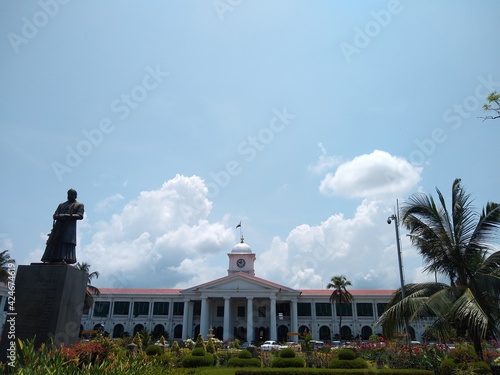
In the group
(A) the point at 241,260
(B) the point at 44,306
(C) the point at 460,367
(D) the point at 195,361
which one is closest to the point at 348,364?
(C) the point at 460,367

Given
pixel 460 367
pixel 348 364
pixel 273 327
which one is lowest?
pixel 348 364

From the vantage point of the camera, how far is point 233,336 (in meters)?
45.5

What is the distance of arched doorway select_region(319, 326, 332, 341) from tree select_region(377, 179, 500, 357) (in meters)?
37.6

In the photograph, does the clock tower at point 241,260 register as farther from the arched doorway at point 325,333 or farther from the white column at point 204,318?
the arched doorway at point 325,333

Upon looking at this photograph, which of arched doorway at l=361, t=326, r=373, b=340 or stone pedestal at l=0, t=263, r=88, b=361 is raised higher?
stone pedestal at l=0, t=263, r=88, b=361

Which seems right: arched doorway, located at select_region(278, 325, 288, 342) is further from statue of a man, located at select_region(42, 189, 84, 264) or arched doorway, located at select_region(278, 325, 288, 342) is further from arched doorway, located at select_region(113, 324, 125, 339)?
statue of a man, located at select_region(42, 189, 84, 264)

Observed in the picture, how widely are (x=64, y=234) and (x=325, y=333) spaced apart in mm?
42908

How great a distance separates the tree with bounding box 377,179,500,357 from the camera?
10039 millimetres

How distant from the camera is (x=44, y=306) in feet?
27.2

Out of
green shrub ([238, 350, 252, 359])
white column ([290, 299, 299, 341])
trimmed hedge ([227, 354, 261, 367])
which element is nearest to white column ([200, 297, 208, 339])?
white column ([290, 299, 299, 341])

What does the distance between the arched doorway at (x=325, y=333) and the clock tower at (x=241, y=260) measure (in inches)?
435

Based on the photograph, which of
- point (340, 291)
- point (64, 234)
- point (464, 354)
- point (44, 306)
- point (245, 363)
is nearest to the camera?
point (44, 306)

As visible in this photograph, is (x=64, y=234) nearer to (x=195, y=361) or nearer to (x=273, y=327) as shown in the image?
(x=195, y=361)

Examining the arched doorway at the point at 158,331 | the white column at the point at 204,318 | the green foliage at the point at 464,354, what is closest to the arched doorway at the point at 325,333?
the white column at the point at 204,318
